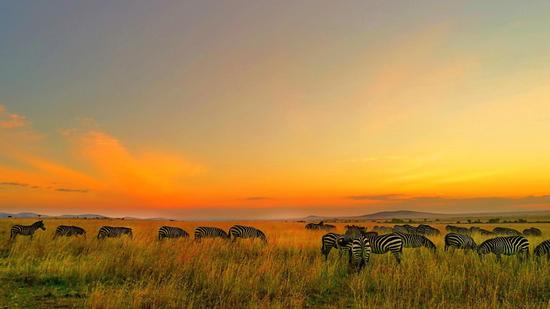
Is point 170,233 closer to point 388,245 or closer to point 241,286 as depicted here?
point 388,245

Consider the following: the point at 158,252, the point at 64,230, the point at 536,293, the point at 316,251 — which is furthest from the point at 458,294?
the point at 64,230

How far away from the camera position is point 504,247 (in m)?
18.6

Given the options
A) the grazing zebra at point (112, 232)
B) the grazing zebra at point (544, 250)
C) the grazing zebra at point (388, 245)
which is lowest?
the grazing zebra at point (544, 250)

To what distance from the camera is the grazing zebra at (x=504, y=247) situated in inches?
727

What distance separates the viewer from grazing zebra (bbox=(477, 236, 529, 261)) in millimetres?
18469

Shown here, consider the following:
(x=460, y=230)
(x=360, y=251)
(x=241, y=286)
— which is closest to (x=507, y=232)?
(x=460, y=230)

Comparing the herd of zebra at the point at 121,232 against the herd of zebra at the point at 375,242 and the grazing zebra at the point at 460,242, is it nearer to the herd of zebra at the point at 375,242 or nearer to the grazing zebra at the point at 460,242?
the herd of zebra at the point at 375,242

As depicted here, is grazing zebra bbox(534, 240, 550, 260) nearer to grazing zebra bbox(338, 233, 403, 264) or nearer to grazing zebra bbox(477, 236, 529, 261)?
grazing zebra bbox(477, 236, 529, 261)

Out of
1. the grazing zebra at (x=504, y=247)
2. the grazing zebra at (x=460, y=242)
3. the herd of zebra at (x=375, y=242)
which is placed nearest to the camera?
the herd of zebra at (x=375, y=242)

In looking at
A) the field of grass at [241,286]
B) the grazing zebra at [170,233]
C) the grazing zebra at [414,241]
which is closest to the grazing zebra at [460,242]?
the grazing zebra at [414,241]

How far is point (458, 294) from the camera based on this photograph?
10.7 m

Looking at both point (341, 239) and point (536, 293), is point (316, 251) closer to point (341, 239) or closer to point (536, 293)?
point (341, 239)

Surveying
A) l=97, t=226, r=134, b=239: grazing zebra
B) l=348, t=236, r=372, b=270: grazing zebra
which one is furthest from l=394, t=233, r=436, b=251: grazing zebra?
l=97, t=226, r=134, b=239: grazing zebra

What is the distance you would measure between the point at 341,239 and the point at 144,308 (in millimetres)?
10601
